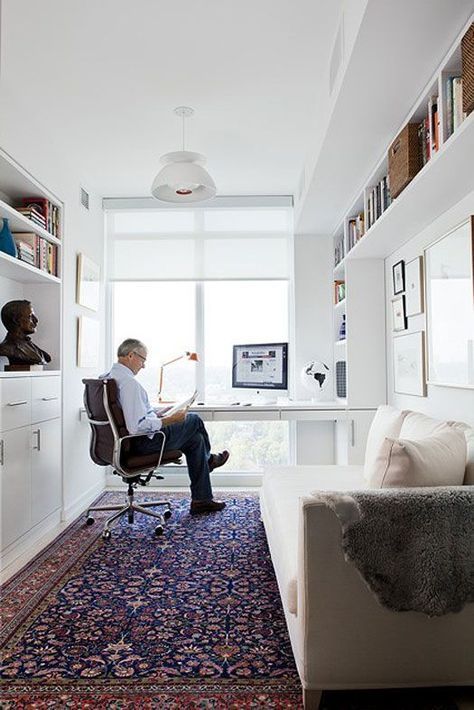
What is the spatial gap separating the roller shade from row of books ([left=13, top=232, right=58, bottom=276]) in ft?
4.17

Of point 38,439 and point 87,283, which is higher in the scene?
point 87,283

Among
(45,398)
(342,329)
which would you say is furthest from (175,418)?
(342,329)

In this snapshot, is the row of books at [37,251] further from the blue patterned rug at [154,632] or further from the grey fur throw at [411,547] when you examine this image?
the grey fur throw at [411,547]

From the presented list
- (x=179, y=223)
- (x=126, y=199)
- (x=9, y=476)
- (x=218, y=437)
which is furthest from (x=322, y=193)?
(x=9, y=476)

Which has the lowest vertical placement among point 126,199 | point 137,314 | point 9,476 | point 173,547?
point 173,547

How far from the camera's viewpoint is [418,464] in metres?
1.85

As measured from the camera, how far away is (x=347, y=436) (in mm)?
4230

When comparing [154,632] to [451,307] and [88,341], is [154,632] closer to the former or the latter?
[451,307]

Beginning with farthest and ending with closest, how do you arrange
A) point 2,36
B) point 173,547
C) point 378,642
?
point 173,547
point 2,36
point 378,642

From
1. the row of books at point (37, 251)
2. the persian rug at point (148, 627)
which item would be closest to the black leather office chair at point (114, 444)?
the persian rug at point (148, 627)

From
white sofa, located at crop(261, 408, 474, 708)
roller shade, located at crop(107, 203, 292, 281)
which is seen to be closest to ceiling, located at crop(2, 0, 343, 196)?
roller shade, located at crop(107, 203, 292, 281)

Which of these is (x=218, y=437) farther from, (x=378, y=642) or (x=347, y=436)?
(x=378, y=642)

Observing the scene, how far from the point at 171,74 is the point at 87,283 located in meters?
1.94

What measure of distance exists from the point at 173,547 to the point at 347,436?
1680 millimetres
